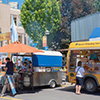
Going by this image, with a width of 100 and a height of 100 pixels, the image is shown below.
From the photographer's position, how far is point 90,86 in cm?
1146

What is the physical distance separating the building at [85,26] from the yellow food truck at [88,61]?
8.02 meters

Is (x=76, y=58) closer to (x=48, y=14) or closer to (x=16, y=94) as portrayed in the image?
(x=16, y=94)

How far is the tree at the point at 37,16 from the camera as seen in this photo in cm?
3120

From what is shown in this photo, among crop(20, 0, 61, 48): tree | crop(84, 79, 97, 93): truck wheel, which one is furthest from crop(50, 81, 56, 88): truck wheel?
crop(20, 0, 61, 48): tree

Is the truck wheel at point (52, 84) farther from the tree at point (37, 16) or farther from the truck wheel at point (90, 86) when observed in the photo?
the tree at point (37, 16)

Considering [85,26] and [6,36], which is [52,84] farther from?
[85,26]

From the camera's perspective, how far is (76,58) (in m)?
12.3

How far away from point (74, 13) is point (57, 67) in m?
23.1

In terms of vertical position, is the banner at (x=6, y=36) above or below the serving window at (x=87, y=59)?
above

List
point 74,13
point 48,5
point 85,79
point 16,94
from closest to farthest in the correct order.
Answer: point 16,94 → point 85,79 → point 48,5 → point 74,13

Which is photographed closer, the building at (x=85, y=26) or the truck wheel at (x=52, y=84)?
the truck wheel at (x=52, y=84)

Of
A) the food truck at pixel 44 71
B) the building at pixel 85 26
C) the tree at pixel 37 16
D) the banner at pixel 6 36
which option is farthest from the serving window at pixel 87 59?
the tree at pixel 37 16

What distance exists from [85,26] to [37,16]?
11.8 m

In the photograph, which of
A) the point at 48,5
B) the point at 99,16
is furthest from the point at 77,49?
the point at 48,5
